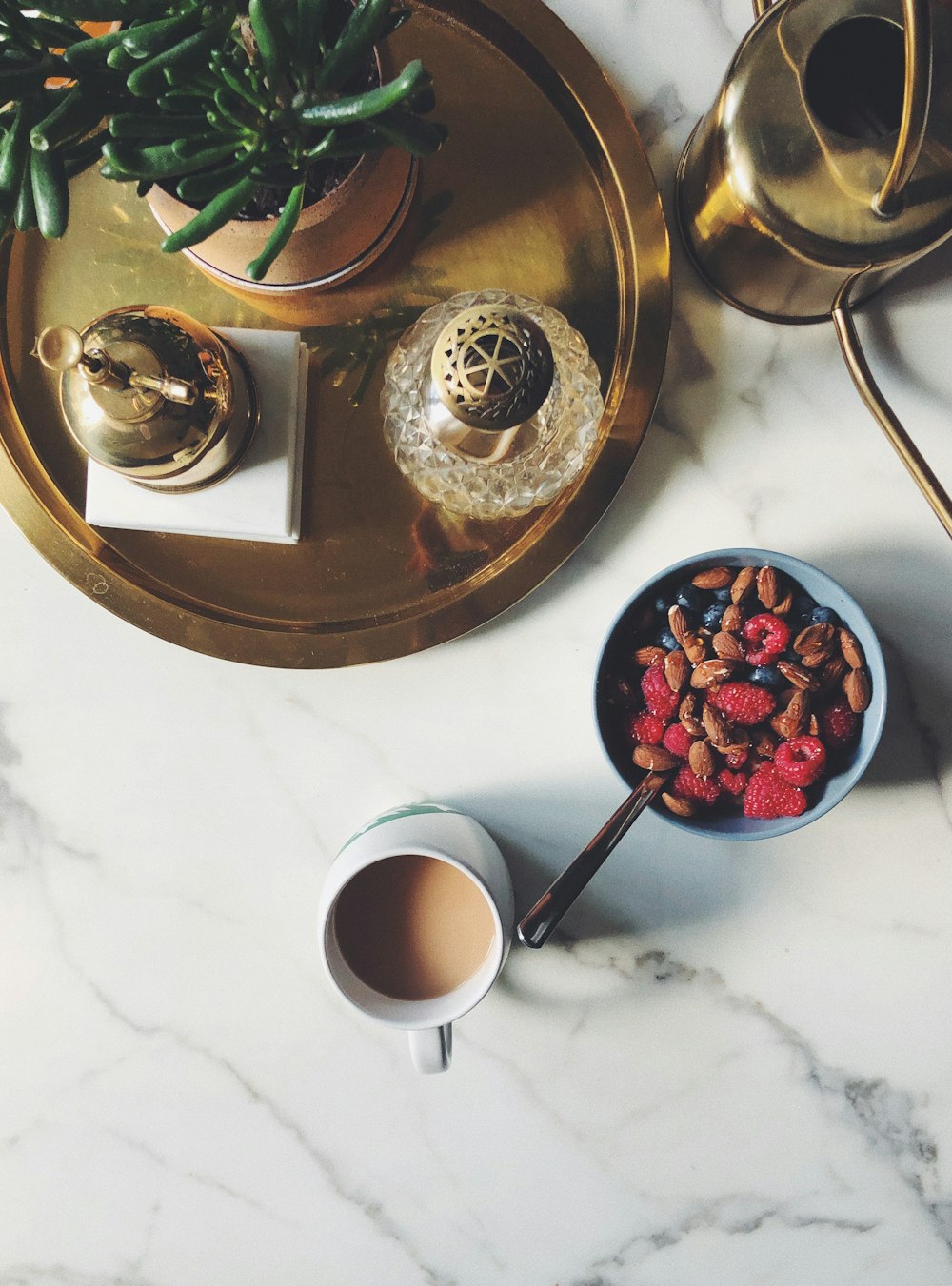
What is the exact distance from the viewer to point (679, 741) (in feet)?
1.95

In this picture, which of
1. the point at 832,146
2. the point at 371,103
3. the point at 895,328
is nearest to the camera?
the point at 371,103

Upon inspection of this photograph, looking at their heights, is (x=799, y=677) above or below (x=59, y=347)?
below

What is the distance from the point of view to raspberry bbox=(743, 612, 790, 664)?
592mm

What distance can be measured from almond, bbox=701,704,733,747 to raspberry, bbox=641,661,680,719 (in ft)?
0.07

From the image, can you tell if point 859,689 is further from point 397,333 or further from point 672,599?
point 397,333

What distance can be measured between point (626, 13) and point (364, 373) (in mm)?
291

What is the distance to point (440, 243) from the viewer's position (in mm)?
619

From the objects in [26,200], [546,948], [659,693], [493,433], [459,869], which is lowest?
[546,948]

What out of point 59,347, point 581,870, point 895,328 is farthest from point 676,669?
point 59,347

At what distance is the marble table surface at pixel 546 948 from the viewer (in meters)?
0.65

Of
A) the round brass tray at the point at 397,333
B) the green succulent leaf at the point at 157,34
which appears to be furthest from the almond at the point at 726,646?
the green succulent leaf at the point at 157,34

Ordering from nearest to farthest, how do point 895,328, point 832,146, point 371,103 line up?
point 371,103 < point 832,146 < point 895,328

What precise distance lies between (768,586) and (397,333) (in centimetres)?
29

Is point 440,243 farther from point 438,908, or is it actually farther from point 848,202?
point 438,908
